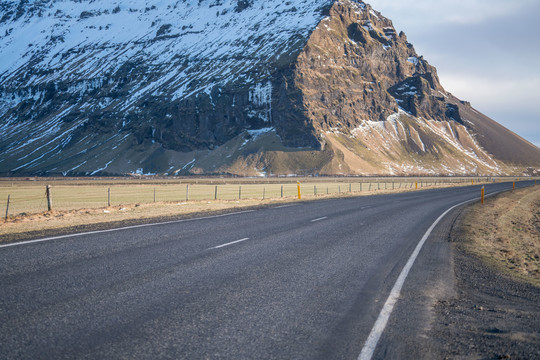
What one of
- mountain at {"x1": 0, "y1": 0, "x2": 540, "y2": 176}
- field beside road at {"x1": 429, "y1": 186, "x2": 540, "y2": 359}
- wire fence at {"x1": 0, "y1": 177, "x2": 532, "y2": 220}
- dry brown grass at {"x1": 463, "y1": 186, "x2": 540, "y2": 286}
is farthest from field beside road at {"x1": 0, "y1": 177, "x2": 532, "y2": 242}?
mountain at {"x1": 0, "y1": 0, "x2": 540, "y2": 176}

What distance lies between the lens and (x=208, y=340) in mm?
4863

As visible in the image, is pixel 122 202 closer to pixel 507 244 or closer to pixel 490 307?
pixel 507 244

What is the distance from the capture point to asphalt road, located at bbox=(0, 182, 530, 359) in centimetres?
472

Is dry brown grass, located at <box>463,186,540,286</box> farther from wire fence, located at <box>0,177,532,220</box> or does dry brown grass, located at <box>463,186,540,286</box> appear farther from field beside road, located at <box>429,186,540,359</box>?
wire fence, located at <box>0,177,532,220</box>

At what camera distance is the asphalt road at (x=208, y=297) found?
186 inches

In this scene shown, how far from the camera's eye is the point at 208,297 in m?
6.47

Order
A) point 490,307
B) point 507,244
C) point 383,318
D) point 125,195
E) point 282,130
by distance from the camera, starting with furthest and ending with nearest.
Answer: point 282,130 < point 125,195 < point 507,244 < point 490,307 < point 383,318

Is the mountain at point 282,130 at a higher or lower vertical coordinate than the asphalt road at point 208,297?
higher

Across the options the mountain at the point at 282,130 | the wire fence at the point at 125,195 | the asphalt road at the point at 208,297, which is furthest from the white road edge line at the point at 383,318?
the mountain at the point at 282,130

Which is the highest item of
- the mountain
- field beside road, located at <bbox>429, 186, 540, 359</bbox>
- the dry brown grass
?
the mountain

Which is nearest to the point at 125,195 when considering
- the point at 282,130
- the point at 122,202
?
the point at 122,202

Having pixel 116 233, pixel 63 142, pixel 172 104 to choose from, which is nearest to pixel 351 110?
pixel 172 104

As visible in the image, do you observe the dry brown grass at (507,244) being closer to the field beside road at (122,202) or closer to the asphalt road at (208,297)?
the asphalt road at (208,297)

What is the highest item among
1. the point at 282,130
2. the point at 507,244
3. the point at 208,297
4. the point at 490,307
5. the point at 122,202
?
the point at 282,130
